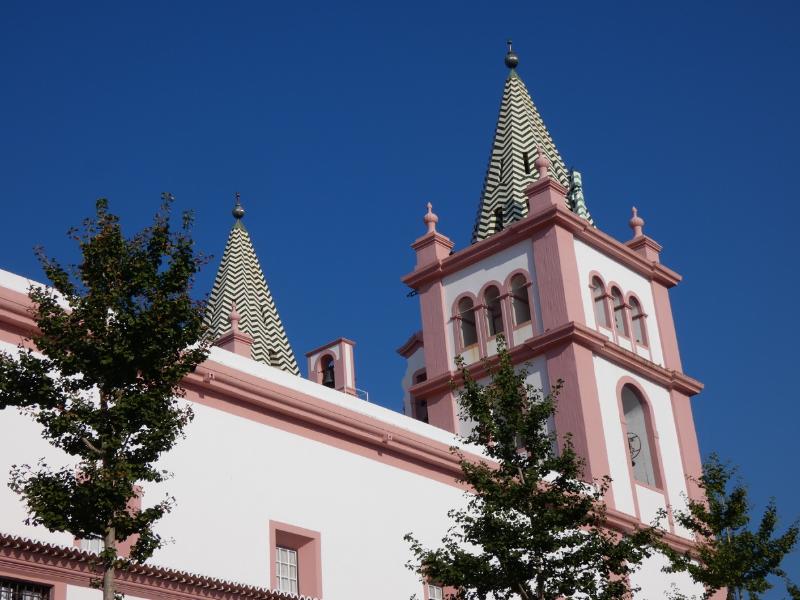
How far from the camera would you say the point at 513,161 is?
130 feet

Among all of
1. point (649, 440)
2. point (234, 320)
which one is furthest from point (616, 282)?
point (234, 320)

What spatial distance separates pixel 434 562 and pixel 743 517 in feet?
28.0

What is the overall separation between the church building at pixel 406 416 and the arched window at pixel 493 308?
2.3 inches

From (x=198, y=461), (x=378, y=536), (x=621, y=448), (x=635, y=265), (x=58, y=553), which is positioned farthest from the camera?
(x=635, y=265)

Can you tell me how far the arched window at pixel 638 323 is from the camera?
37.2 meters

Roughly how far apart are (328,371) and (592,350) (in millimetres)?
8940

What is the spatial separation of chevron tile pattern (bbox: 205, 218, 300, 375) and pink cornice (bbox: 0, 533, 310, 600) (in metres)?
22.5

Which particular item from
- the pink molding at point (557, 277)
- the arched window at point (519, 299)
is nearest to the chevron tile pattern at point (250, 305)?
the arched window at point (519, 299)

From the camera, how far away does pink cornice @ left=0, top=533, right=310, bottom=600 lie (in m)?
17.6

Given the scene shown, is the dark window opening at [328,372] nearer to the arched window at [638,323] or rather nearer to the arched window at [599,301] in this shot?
the arched window at [599,301]

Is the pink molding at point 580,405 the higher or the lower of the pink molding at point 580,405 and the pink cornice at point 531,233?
the lower

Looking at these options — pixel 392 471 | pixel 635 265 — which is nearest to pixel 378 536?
pixel 392 471

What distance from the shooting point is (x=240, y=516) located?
73.0ft

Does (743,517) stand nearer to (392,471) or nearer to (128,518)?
(392,471)
